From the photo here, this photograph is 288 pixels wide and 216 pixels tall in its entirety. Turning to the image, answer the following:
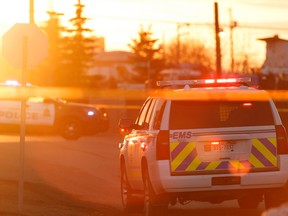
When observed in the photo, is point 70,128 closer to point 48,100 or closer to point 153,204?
point 48,100

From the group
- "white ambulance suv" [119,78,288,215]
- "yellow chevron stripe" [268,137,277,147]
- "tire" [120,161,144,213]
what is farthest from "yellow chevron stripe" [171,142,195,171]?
"tire" [120,161,144,213]

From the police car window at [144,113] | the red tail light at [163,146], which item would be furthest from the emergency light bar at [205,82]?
the red tail light at [163,146]

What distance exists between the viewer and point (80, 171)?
2406cm

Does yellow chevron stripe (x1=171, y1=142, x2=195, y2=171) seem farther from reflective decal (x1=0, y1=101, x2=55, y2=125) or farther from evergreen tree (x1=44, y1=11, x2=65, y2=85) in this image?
evergreen tree (x1=44, y1=11, x2=65, y2=85)

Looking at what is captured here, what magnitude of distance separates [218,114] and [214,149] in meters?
0.50

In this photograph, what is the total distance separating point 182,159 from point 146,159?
770 mm

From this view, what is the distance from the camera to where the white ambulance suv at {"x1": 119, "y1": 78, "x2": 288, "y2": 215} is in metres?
13.1

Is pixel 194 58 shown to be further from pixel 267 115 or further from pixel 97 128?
pixel 267 115

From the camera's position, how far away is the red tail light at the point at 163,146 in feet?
43.2

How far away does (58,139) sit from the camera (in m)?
40.8

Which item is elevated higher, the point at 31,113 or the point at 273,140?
the point at 31,113

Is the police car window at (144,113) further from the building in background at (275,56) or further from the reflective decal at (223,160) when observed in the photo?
the building in background at (275,56)

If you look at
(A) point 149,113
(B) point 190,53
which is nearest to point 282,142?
(A) point 149,113

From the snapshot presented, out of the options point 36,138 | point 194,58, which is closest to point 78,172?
point 36,138
